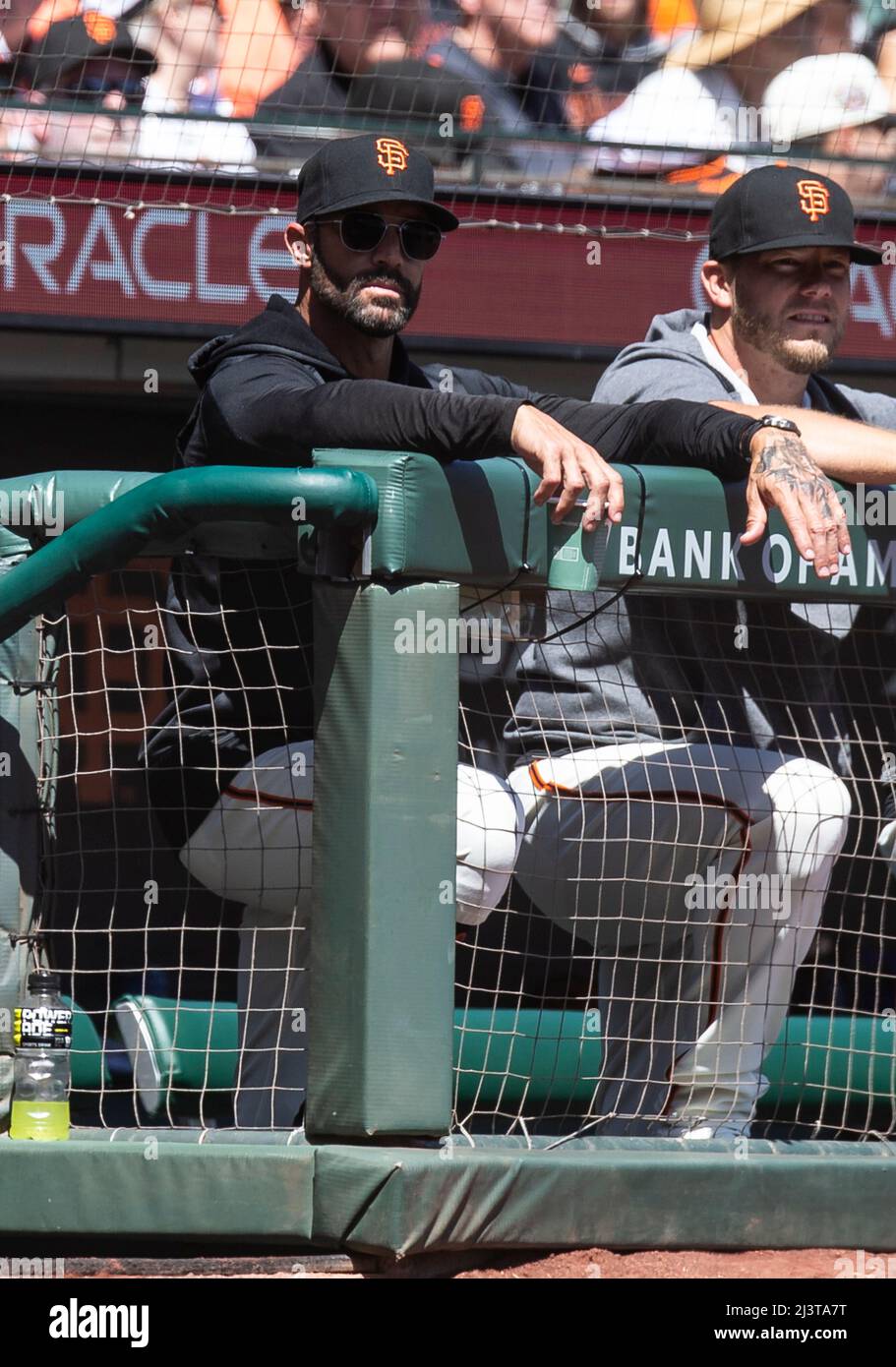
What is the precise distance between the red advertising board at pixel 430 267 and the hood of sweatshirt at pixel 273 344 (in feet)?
2.90

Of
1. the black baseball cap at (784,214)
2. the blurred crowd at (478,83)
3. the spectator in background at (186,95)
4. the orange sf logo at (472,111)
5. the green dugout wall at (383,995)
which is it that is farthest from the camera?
the orange sf logo at (472,111)

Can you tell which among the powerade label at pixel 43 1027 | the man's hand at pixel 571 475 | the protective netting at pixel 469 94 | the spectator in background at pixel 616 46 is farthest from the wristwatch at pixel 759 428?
the spectator in background at pixel 616 46

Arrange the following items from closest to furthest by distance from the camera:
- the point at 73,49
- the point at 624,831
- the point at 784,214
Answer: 1. the point at 624,831
2. the point at 784,214
3. the point at 73,49

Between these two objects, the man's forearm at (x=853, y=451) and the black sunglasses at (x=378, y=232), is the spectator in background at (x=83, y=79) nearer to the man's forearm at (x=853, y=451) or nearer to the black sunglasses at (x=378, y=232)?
the black sunglasses at (x=378, y=232)

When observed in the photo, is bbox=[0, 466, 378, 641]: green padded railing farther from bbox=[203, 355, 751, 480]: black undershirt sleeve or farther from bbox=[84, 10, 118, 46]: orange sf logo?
bbox=[84, 10, 118, 46]: orange sf logo

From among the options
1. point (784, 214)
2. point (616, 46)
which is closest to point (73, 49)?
point (616, 46)

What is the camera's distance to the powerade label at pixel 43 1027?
225 cm

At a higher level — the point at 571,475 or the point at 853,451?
the point at 853,451

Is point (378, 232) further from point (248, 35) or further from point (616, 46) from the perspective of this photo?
point (616, 46)

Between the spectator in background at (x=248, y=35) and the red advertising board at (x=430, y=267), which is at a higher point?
the spectator in background at (x=248, y=35)

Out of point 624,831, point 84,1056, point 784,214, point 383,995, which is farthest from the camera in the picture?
point 84,1056

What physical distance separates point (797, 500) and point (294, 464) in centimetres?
71

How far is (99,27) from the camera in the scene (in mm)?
4156
